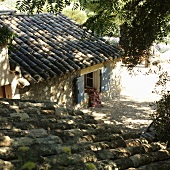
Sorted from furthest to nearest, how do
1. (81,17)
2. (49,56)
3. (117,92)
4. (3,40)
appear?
(81,17) < (117,92) < (49,56) < (3,40)

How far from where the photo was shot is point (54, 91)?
34.3ft

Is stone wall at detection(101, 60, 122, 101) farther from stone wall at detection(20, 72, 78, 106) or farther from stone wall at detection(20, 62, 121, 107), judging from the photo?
stone wall at detection(20, 72, 78, 106)

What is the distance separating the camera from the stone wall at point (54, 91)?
9.41m

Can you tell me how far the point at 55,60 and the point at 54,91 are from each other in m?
1.24

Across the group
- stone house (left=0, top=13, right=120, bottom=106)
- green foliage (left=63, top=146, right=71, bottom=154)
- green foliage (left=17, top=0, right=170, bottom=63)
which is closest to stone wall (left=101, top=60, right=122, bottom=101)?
stone house (left=0, top=13, right=120, bottom=106)

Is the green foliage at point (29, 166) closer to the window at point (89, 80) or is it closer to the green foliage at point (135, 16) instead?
the green foliage at point (135, 16)

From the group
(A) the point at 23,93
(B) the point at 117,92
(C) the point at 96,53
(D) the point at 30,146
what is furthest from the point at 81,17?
(D) the point at 30,146

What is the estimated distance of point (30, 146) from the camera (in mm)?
2840

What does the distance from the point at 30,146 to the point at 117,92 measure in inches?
491

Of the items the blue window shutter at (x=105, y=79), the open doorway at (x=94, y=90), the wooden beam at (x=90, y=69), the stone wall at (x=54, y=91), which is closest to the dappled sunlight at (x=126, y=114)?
the open doorway at (x=94, y=90)

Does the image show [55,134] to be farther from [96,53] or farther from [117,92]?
[117,92]

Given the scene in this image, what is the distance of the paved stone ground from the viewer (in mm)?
11427

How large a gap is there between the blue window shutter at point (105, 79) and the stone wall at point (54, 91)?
6.89ft

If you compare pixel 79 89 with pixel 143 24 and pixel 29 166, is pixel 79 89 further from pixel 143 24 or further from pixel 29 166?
pixel 29 166
